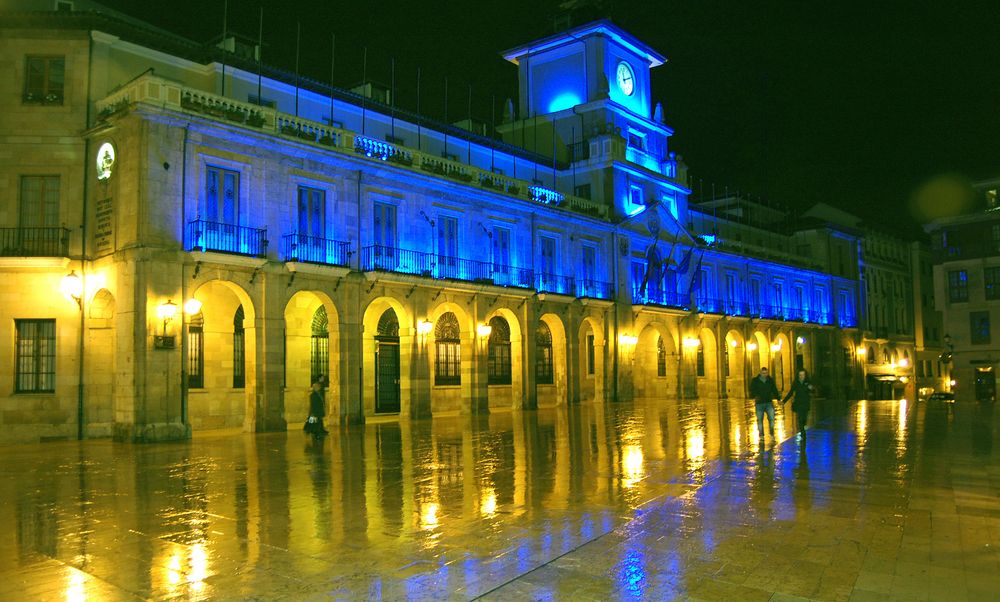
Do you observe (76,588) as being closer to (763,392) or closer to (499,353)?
(763,392)

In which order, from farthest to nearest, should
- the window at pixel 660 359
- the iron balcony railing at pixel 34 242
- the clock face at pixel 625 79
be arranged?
the window at pixel 660 359
the clock face at pixel 625 79
the iron balcony railing at pixel 34 242

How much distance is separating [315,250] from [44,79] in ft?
28.6

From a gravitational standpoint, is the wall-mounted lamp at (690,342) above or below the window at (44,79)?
below

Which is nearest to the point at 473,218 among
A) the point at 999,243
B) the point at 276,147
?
the point at 276,147

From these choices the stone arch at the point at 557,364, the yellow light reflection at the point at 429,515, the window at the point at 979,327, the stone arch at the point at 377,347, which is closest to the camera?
the yellow light reflection at the point at 429,515

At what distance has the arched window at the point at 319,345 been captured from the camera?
83.5 ft

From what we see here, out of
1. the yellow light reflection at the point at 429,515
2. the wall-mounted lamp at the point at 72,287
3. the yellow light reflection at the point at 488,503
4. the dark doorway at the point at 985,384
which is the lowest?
the dark doorway at the point at 985,384

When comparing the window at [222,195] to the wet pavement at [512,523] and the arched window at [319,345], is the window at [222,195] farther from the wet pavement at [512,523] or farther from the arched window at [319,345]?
the wet pavement at [512,523]

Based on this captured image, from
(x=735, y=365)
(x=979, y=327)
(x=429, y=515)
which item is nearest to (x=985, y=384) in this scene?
(x=979, y=327)

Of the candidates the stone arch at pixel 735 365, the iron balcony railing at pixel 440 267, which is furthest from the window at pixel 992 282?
the iron balcony railing at pixel 440 267

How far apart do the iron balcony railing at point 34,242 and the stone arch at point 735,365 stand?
36230 millimetres

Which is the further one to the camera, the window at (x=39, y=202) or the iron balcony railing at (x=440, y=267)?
the iron balcony railing at (x=440, y=267)

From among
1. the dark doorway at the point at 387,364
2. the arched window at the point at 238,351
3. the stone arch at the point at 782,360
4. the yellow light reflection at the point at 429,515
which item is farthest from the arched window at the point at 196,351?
the stone arch at the point at 782,360

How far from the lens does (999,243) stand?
1809 inches
